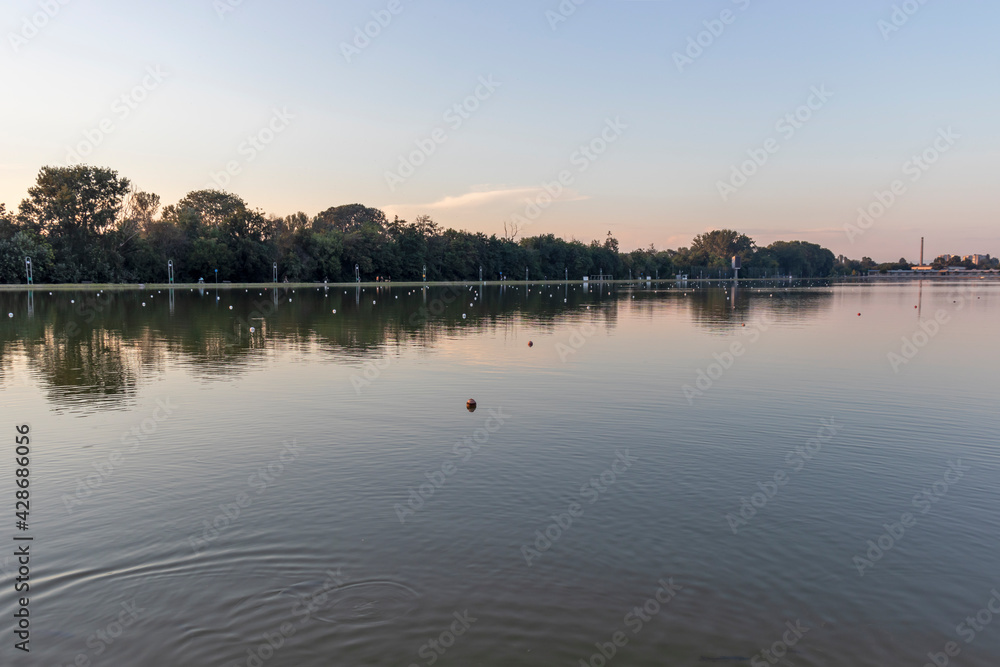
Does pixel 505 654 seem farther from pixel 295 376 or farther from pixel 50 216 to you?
pixel 50 216

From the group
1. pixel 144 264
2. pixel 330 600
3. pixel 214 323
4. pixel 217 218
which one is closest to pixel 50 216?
pixel 144 264

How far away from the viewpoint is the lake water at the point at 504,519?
7.04 meters

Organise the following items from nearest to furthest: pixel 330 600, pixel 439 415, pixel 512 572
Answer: pixel 330 600 < pixel 512 572 < pixel 439 415

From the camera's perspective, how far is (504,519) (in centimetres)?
997

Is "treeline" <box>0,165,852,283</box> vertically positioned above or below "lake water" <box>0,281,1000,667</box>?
above

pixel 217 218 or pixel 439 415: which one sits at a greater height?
pixel 217 218

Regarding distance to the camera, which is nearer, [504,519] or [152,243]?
[504,519]

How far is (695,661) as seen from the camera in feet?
21.8

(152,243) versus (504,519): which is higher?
(152,243)

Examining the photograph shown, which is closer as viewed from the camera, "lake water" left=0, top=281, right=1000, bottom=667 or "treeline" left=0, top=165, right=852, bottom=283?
"lake water" left=0, top=281, right=1000, bottom=667

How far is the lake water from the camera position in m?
7.04

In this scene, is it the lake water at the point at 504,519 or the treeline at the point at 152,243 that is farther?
the treeline at the point at 152,243

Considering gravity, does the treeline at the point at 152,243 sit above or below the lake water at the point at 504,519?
above

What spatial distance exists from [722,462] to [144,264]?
127014 millimetres
